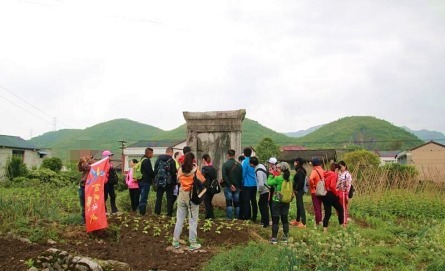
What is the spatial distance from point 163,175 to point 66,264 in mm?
3772

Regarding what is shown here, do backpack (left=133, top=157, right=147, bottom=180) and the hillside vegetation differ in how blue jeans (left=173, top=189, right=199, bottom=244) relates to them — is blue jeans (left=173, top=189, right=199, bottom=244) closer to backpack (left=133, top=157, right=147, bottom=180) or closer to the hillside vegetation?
backpack (left=133, top=157, right=147, bottom=180)

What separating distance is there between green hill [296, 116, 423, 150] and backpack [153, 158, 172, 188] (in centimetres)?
6482

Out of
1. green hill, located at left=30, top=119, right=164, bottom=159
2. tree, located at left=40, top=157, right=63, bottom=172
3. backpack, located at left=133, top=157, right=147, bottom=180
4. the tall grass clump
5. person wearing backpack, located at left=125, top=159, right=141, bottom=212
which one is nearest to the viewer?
the tall grass clump

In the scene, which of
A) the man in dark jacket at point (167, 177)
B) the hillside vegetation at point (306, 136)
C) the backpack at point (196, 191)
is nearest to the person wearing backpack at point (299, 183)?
the man in dark jacket at point (167, 177)

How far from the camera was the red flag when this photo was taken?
790 cm

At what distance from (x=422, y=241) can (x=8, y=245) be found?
24.7ft

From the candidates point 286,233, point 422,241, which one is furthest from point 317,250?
point 422,241

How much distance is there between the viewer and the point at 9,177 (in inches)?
957

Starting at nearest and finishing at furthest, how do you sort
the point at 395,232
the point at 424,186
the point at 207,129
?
the point at 395,232, the point at 207,129, the point at 424,186

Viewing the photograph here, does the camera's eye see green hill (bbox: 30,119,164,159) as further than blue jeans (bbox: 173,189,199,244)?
Yes

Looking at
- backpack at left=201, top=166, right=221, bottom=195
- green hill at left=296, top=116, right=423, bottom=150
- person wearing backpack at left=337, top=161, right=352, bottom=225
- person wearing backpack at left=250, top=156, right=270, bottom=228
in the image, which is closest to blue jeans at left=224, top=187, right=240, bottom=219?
backpack at left=201, top=166, right=221, bottom=195

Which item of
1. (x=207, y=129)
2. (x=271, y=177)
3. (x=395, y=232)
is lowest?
(x=395, y=232)

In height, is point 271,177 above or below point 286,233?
above

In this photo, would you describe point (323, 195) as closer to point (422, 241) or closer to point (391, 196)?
point (422, 241)
